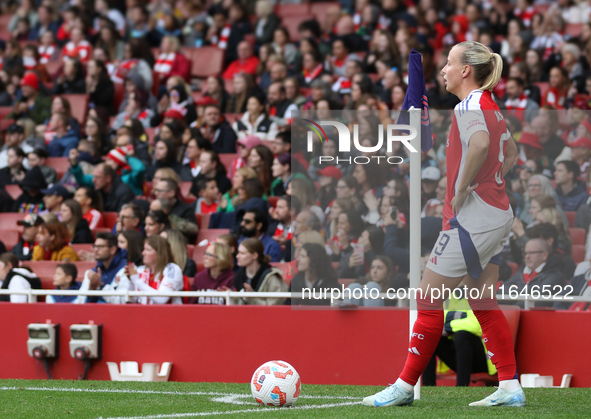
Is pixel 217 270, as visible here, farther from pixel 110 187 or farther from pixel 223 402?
pixel 110 187

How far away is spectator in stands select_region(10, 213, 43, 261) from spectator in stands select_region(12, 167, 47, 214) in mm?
883

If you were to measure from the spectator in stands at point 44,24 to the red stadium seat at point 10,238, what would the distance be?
23.3 feet

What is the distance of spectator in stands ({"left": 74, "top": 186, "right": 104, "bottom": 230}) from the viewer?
32.9ft

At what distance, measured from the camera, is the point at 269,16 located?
14914 millimetres

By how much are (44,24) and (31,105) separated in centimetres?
369

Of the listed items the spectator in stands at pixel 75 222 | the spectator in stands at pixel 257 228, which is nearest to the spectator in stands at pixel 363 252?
the spectator in stands at pixel 257 228

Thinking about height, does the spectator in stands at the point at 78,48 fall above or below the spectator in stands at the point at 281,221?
above

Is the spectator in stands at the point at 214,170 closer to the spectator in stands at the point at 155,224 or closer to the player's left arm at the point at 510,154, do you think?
the spectator in stands at the point at 155,224

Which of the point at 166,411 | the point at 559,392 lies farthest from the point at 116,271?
the point at 559,392

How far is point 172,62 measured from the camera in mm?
13898

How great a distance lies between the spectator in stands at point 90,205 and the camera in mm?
10031

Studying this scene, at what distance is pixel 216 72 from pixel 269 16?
4.54ft

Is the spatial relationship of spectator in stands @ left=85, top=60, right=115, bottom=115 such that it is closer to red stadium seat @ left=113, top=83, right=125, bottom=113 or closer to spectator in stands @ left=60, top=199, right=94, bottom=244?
red stadium seat @ left=113, top=83, right=125, bottom=113

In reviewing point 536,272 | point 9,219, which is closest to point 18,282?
point 9,219
